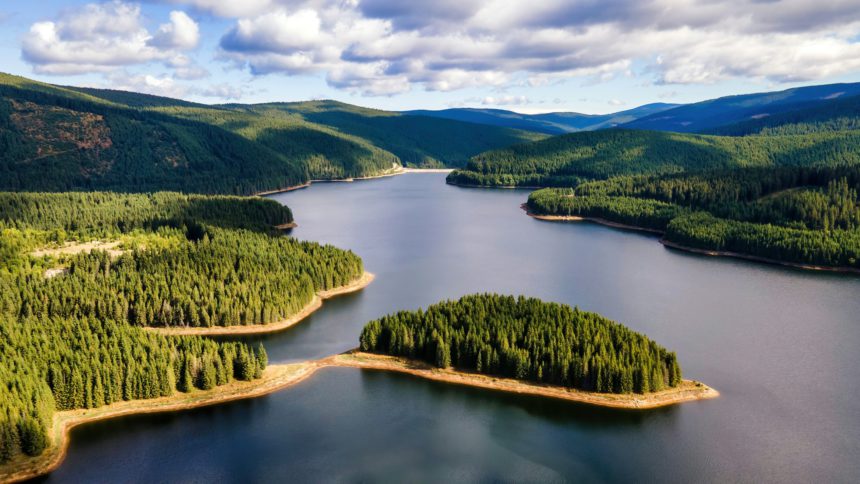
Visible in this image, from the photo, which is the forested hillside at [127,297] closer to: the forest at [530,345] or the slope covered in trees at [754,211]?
the forest at [530,345]

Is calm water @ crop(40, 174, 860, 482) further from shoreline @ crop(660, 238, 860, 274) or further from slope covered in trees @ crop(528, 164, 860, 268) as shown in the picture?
slope covered in trees @ crop(528, 164, 860, 268)

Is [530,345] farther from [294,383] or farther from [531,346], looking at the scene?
[294,383]

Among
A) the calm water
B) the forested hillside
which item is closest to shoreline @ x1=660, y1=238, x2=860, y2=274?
the calm water

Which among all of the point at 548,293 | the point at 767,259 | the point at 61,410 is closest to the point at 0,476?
the point at 61,410

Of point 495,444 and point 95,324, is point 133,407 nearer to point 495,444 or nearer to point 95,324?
point 95,324

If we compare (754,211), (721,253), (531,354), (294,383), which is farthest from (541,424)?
(754,211)

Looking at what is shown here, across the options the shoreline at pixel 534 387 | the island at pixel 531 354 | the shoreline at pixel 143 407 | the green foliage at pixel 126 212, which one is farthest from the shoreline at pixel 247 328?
the green foliage at pixel 126 212
